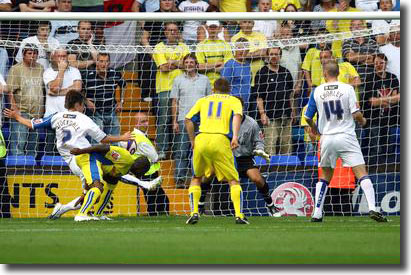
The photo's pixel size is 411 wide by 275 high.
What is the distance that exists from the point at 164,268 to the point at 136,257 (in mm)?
672

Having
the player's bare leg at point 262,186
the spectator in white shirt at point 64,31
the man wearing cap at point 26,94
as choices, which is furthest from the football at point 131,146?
the spectator in white shirt at point 64,31

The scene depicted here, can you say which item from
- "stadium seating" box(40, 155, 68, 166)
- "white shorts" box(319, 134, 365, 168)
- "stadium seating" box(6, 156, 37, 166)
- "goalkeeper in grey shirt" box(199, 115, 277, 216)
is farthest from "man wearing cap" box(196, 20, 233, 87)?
"white shorts" box(319, 134, 365, 168)

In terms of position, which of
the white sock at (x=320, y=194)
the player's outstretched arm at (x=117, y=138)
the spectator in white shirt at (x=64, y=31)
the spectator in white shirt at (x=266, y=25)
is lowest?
the white sock at (x=320, y=194)

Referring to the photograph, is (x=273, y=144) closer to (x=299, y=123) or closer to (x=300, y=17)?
(x=299, y=123)

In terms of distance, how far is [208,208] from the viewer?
17.4 meters

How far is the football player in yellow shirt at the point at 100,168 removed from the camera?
1407 centimetres

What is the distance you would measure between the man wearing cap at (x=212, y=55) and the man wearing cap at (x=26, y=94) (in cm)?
284

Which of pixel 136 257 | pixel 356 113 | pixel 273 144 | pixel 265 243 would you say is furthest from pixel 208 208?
pixel 136 257

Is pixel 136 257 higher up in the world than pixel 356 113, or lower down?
lower down

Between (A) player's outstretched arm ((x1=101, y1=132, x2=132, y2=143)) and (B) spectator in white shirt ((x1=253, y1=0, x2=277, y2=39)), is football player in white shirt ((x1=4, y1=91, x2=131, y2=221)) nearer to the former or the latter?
(A) player's outstretched arm ((x1=101, y1=132, x2=132, y2=143))

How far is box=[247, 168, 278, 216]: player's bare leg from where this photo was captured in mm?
15977

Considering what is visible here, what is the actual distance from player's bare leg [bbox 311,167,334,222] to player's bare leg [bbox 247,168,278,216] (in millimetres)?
2135

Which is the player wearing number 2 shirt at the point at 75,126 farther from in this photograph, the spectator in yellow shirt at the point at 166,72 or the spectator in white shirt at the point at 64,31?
the spectator in white shirt at the point at 64,31

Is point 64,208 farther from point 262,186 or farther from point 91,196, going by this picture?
point 262,186
